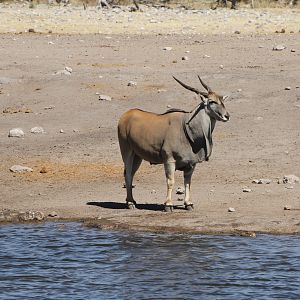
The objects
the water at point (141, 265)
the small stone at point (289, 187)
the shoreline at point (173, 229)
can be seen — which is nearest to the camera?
the water at point (141, 265)

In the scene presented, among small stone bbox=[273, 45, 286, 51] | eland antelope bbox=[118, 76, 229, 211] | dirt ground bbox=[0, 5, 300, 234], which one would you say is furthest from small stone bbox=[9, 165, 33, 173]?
small stone bbox=[273, 45, 286, 51]

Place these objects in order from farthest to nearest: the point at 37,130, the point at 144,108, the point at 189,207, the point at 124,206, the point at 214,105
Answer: the point at 144,108 → the point at 37,130 → the point at 124,206 → the point at 189,207 → the point at 214,105

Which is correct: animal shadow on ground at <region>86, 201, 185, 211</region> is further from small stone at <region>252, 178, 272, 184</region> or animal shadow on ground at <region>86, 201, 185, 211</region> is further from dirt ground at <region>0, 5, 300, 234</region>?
small stone at <region>252, 178, 272, 184</region>

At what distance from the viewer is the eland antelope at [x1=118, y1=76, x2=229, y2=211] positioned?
1390cm

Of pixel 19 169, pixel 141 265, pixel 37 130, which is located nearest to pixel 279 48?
pixel 37 130

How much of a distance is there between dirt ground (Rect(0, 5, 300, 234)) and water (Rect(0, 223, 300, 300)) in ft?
1.91

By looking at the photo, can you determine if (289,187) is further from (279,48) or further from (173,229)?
(279,48)

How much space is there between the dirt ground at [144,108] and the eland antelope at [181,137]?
2.06ft

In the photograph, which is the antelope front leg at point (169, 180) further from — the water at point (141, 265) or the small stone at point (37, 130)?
the small stone at point (37, 130)

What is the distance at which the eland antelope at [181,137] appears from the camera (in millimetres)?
13898

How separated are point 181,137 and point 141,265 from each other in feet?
8.17

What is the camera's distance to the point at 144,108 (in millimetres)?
20812

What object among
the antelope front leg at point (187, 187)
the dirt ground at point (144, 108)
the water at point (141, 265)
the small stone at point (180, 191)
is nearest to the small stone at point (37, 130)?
the dirt ground at point (144, 108)

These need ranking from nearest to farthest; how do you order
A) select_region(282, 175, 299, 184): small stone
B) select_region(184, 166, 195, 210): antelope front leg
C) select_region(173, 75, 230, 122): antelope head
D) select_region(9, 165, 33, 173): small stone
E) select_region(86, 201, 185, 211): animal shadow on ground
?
select_region(173, 75, 230, 122): antelope head
select_region(184, 166, 195, 210): antelope front leg
select_region(86, 201, 185, 211): animal shadow on ground
select_region(282, 175, 299, 184): small stone
select_region(9, 165, 33, 173): small stone
